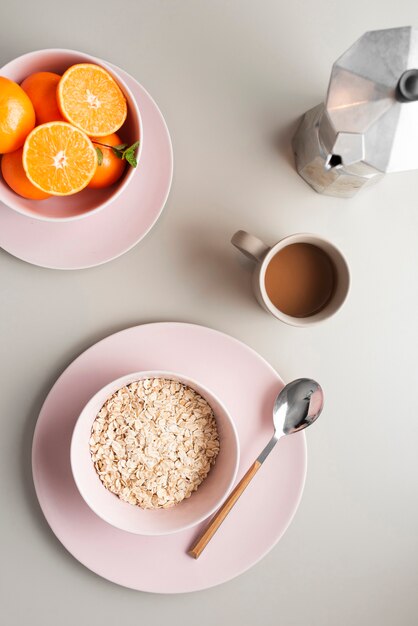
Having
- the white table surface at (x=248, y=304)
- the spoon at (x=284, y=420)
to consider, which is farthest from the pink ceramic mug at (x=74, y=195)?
the spoon at (x=284, y=420)

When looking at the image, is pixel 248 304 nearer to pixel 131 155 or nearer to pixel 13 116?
pixel 131 155

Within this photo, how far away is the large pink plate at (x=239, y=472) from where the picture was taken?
3.24 feet

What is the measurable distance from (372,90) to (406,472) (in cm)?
72

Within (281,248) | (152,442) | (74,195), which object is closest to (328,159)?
(281,248)

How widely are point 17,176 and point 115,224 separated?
0.61 feet

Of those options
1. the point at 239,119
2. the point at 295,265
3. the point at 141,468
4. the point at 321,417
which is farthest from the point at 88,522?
the point at 239,119

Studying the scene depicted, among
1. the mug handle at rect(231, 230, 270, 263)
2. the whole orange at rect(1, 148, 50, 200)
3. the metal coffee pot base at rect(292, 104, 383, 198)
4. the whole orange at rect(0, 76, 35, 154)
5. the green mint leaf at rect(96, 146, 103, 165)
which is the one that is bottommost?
the whole orange at rect(1, 148, 50, 200)

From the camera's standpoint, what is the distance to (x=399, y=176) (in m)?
1.11

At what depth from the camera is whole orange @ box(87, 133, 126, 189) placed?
91 cm

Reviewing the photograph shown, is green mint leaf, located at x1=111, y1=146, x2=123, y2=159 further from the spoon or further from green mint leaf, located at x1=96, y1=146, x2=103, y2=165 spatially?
the spoon

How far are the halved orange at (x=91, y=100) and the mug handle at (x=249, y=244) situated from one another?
258mm

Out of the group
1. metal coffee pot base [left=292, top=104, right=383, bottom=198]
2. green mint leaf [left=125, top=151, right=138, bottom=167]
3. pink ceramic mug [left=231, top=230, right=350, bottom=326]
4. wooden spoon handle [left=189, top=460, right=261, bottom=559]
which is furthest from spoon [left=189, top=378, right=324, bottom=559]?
green mint leaf [left=125, top=151, right=138, bottom=167]

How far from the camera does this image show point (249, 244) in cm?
96

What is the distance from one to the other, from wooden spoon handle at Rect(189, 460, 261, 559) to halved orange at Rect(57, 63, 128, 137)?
2.02 ft
